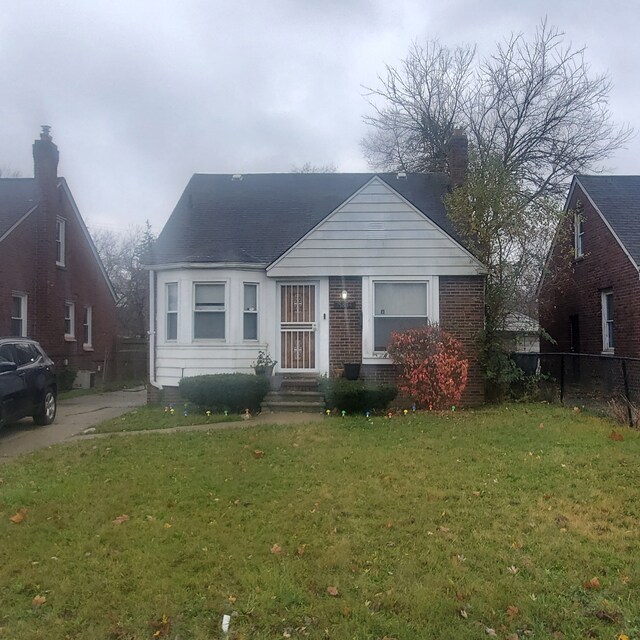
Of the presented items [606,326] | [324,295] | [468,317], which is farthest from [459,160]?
[324,295]

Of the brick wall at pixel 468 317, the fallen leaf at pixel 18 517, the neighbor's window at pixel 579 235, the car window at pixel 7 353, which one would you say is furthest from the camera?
the neighbor's window at pixel 579 235

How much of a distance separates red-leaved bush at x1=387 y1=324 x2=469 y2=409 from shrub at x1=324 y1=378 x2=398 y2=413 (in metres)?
0.50

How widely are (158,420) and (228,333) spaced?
2709mm

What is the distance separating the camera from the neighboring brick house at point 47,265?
681 inches

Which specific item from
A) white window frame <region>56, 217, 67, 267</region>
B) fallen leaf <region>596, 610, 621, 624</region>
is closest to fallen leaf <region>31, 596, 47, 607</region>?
fallen leaf <region>596, 610, 621, 624</region>

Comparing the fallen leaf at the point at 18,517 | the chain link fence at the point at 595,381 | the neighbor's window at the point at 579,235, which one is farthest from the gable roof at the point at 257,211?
the fallen leaf at the point at 18,517

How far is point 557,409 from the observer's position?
10.7 meters

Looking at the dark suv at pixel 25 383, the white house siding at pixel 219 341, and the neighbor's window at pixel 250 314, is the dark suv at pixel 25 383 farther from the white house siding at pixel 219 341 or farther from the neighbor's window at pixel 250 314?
the neighbor's window at pixel 250 314

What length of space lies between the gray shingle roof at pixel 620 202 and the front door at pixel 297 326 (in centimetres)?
827

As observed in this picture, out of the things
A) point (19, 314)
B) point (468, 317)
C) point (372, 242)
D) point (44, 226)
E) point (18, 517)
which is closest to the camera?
point (18, 517)

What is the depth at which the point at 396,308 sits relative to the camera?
12211mm

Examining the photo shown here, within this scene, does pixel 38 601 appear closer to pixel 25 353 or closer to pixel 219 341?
pixel 25 353

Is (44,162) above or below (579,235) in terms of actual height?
above

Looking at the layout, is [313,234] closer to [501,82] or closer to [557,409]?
[557,409]
